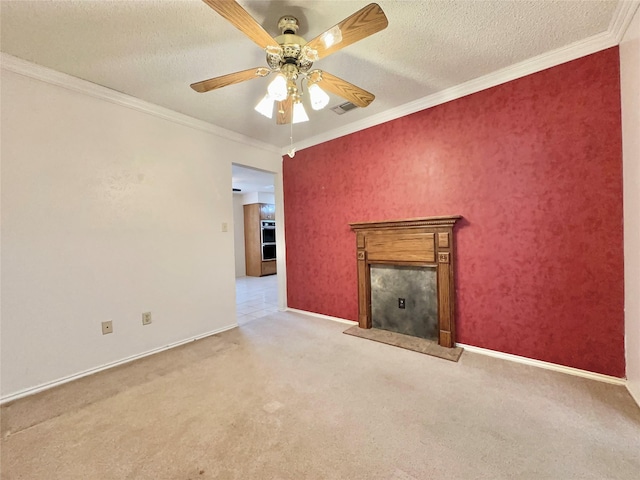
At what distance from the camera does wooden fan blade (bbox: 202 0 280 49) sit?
114 centimetres

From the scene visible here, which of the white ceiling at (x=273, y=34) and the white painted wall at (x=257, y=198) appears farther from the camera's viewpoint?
the white painted wall at (x=257, y=198)

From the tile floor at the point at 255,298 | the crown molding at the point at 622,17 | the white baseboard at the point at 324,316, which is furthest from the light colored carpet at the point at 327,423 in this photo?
the crown molding at the point at 622,17

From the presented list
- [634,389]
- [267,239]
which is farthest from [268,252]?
[634,389]

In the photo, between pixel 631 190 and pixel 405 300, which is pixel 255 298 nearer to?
pixel 405 300

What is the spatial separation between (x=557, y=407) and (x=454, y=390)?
57 centimetres

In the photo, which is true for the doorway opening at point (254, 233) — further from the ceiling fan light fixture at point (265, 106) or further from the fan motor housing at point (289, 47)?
the fan motor housing at point (289, 47)

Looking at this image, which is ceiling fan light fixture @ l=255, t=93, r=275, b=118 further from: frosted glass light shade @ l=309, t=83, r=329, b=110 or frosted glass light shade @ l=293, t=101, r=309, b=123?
frosted glass light shade @ l=309, t=83, r=329, b=110

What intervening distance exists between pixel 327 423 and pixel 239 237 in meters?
6.84

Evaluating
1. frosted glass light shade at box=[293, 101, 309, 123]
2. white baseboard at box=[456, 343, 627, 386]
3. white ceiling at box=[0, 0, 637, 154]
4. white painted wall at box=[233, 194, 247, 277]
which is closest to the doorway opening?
white painted wall at box=[233, 194, 247, 277]

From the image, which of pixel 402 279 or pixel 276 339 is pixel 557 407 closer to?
pixel 402 279

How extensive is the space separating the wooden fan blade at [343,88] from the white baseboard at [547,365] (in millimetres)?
2345

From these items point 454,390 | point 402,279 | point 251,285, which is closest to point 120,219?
point 402,279

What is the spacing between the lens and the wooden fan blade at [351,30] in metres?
1.19

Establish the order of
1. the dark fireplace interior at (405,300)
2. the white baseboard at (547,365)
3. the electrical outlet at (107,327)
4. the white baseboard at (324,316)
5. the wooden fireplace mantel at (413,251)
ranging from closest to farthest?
the white baseboard at (547,365), the electrical outlet at (107,327), the wooden fireplace mantel at (413,251), the dark fireplace interior at (405,300), the white baseboard at (324,316)
